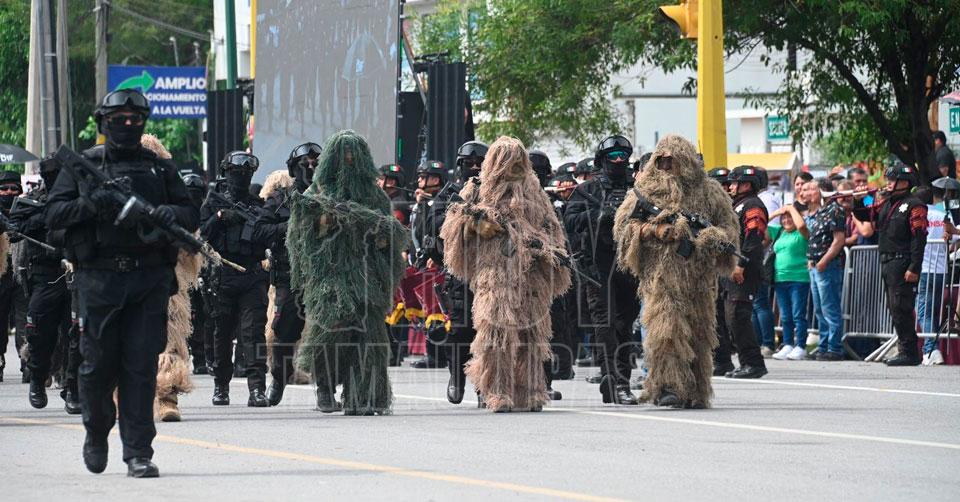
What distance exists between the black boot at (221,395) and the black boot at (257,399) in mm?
289

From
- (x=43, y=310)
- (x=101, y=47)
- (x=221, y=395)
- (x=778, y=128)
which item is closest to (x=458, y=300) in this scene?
(x=221, y=395)

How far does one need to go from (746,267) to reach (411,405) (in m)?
4.36

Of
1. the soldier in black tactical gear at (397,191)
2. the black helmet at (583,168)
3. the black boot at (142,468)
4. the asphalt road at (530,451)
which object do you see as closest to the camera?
the asphalt road at (530,451)

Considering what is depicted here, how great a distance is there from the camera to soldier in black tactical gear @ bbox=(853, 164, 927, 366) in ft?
59.6

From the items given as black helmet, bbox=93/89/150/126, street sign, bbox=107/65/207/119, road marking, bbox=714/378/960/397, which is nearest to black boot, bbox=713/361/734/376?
road marking, bbox=714/378/960/397

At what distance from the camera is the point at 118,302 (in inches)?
364

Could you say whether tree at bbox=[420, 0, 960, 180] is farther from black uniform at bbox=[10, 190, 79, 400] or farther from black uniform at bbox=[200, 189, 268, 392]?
black uniform at bbox=[10, 190, 79, 400]

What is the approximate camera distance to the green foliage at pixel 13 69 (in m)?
57.0

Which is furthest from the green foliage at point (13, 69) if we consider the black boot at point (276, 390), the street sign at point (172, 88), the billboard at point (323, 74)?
the black boot at point (276, 390)

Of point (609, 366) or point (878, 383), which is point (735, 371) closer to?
point (878, 383)

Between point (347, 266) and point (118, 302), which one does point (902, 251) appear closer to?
point (347, 266)

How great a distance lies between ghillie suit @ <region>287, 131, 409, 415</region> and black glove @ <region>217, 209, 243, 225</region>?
1269 mm

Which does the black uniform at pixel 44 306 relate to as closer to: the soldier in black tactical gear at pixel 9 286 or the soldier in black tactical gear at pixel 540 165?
the soldier in black tactical gear at pixel 9 286

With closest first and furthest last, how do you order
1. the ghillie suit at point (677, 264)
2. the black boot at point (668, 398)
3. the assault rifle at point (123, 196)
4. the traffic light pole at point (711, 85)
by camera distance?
the assault rifle at point (123, 196) < the ghillie suit at point (677, 264) < the black boot at point (668, 398) < the traffic light pole at point (711, 85)
